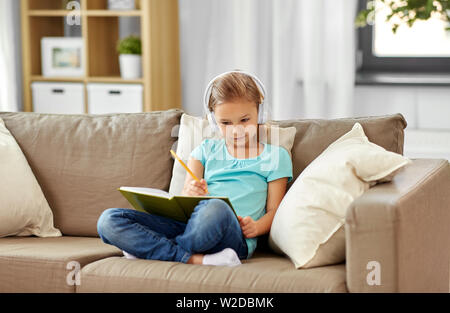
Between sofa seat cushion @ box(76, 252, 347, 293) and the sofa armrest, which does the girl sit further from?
the sofa armrest

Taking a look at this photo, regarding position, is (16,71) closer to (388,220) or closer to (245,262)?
(245,262)

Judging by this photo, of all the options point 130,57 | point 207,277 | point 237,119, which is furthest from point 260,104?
point 130,57

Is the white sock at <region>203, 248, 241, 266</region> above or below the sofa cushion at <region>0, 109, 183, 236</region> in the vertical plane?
below

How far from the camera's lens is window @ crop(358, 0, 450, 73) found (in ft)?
11.4

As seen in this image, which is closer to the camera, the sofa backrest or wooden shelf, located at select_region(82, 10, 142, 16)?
the sofa backrest

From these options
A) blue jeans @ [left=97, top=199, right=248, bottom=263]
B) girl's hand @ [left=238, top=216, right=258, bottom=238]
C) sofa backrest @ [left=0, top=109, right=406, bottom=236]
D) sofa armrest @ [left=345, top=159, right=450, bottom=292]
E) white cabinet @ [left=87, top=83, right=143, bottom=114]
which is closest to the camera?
sofa armrest @ [left=345, top=159, right=450, bottom=292]

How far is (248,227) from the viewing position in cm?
182

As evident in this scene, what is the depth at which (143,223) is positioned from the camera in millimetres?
1855

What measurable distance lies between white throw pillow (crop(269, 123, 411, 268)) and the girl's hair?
28 centimetres

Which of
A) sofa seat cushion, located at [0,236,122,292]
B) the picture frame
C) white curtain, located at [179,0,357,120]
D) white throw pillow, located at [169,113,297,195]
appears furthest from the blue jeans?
the picture frame

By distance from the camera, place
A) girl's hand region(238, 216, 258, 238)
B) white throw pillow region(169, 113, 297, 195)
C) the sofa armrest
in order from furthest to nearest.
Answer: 1. white throw pillow region(169, 113, 297, 195)
2. girl's hand region(238, 216, 258, 238)
3. the sofa armrest

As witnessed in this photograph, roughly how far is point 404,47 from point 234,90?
6.35 ft

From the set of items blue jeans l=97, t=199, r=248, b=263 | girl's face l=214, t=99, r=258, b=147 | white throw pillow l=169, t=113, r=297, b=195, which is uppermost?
girl's face l=214, t=99, r=258, b=147
